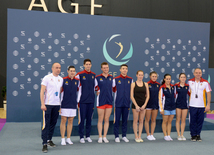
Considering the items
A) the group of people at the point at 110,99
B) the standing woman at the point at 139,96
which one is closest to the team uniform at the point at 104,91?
the group of people at the point at 110,99

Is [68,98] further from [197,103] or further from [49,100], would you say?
[197,103]

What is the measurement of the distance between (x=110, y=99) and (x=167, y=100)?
105 cm

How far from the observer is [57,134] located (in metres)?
4.27

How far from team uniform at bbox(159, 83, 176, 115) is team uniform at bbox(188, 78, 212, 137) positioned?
37cm

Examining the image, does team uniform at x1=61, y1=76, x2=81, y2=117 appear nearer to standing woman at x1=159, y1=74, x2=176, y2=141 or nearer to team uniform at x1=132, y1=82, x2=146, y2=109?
team uniform at x1=132, y1=82, x2=146, y2=109

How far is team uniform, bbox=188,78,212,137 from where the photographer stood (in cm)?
405

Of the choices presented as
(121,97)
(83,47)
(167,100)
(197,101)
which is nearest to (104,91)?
(121,97)

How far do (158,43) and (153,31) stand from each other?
36 cm

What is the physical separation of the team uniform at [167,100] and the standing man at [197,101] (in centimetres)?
38

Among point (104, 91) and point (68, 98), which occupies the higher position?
point (104, 91)

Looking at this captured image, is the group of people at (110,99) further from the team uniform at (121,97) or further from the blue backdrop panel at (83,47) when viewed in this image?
the blue backdrop panel at (83,47)

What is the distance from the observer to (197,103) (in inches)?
159

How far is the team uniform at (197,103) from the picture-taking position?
159 inches

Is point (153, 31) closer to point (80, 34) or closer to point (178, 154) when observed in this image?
point (80, 34)
